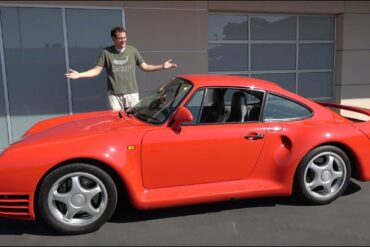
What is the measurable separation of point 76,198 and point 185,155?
40.9 inches

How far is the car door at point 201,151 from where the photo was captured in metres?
3.65

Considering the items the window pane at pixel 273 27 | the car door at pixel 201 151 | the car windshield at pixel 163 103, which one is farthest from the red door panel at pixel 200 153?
the window pane at pixel 273 27

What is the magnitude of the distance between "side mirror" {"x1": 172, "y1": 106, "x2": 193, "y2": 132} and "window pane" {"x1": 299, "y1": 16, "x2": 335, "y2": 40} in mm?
6312

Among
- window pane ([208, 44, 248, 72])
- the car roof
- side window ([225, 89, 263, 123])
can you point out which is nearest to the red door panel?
side window ([225, 89, 263, 123])

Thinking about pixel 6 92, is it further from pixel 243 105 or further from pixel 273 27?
pixel 273 27

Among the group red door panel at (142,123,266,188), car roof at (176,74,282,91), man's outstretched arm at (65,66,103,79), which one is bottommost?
red door panel at (142,123,266,188)

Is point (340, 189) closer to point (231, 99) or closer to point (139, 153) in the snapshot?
point (231, 99)

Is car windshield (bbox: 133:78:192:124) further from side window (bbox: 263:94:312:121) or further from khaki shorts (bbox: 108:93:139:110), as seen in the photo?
khaki shorts (bbox: 108:93:139:110)

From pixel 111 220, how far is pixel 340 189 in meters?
2.39

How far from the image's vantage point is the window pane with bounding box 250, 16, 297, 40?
8.67 metres

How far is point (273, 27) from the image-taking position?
8.84 metres

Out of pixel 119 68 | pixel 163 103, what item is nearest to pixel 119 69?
pixel 119 68

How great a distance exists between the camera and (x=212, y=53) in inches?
330

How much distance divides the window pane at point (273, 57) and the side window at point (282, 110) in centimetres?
470
